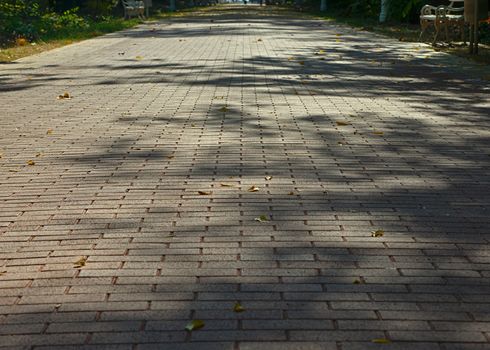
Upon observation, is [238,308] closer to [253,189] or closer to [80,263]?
[80,263]

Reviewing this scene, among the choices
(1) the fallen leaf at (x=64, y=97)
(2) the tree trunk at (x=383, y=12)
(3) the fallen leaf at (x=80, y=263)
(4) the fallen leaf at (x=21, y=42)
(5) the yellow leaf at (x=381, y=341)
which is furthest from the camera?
(2) the tree trunk at (x=383, y=12)

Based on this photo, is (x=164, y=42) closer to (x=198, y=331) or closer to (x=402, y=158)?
(x=402, y=158)

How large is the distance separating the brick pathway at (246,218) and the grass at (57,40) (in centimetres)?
776

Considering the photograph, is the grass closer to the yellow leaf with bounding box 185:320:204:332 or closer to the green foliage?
the green foliage

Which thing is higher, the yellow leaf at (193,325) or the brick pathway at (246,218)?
the yellow leaf at (193,325)

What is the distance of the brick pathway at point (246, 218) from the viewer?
422cm

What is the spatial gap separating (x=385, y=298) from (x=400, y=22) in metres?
31.5

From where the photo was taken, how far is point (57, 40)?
83.0 feet

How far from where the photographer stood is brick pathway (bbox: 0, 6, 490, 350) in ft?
13.8

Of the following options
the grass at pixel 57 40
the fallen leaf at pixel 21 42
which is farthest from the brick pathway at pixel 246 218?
the fallen leaf at pixel 21 42

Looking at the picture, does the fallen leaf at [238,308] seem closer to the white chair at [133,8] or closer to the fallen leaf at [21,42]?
the fallen leaf at [21,42]

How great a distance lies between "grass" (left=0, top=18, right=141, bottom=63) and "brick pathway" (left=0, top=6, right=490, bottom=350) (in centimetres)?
776

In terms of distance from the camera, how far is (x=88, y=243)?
5.55 meters

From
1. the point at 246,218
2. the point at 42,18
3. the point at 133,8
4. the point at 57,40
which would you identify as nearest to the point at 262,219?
the point at 246,218
